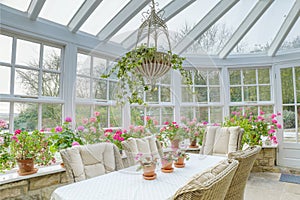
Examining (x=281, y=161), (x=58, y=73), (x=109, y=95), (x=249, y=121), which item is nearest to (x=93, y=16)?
(x=58, y=73)

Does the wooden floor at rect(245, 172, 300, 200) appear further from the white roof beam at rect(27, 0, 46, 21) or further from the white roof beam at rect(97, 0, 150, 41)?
the white roof beam at rect(27, 0, 46, 21)

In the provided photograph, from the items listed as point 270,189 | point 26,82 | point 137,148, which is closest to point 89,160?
point 137,148

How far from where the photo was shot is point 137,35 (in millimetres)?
1988

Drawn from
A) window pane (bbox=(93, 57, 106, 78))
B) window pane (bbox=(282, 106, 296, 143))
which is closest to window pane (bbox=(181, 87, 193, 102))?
window pane (bbox=(93, 57, 106, 78))

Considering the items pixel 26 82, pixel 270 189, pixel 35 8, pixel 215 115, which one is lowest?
pixel 270 189

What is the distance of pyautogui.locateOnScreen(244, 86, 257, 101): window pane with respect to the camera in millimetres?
4160

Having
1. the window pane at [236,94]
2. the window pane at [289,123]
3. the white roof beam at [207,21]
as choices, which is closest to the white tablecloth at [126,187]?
the white roof beam at [207,21]

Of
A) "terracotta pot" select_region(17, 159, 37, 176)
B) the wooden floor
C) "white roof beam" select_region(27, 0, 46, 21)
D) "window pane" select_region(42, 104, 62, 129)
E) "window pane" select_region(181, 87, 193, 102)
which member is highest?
"white roof beam" select_region(27, 0, 46, 21)

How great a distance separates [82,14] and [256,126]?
3.57 metres

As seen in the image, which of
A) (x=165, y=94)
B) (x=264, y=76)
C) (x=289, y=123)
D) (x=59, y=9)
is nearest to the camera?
(x=59, y=9)

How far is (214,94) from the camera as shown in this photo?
375 centimetres

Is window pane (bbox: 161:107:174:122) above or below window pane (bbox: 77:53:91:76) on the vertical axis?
below

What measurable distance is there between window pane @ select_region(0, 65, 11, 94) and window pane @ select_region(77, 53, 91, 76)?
0.74 m

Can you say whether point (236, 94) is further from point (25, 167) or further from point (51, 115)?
point (25, 167)
